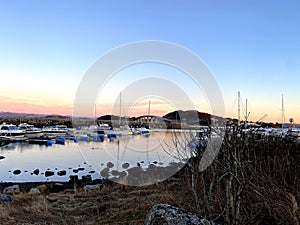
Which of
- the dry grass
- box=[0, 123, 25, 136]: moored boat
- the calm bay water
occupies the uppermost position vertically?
box=[0, 123, 25, 136]: moored boat

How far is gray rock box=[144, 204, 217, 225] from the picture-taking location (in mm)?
3061

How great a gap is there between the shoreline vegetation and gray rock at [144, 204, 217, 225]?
23cm

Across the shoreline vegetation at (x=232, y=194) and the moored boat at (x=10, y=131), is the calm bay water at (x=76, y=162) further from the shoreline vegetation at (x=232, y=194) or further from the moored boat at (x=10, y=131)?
the moored boat at (x=10, y=131)

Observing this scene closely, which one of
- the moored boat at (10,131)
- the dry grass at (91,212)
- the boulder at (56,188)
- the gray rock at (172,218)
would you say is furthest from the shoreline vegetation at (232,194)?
the moored boat at (10,131)

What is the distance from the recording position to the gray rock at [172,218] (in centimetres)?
306

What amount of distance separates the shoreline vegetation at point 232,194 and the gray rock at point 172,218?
234mm

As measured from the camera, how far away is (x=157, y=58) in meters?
5.60

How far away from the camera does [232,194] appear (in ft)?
10.1

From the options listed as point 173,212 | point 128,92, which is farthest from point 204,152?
point 128,92

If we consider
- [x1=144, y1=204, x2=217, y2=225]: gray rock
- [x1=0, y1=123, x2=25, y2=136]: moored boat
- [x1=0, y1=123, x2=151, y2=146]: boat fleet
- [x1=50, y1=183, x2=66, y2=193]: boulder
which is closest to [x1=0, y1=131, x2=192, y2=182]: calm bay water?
[x1=50, y1=183, x2=66, y2=193]: boulder

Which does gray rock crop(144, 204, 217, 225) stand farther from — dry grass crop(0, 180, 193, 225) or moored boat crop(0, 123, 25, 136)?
Answer: moored boat crop(0, 123, 25, 136)

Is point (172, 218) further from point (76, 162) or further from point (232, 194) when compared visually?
point (76, 162)

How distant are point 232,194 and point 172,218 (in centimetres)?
69

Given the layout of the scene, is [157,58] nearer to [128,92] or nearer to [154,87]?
[154,87]
